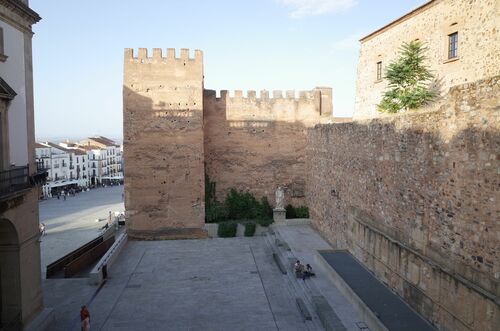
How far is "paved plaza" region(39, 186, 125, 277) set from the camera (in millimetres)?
17922

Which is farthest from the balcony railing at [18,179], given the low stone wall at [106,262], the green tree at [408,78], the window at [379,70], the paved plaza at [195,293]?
the window at [379,70]

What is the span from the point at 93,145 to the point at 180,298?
2269 inches

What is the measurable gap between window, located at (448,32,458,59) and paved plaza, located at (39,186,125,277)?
49.8 feet

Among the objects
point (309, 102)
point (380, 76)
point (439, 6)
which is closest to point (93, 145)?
point (309, 102)

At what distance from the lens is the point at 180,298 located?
11.7 metres

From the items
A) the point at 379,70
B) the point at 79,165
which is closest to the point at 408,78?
the point at 379,70

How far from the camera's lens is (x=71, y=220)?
24.9m

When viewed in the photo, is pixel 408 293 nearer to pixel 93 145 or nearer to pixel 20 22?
pixel 20 22

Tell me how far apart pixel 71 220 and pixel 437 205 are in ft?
72.7

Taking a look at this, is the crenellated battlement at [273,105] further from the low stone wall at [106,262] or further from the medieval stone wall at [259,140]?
the low stone wall at [106,262]

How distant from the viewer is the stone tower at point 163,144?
18484mm

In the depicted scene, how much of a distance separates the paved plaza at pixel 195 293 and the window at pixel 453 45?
7.85 meters

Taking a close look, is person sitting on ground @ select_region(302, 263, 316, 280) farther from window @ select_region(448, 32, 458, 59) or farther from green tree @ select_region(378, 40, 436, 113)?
window @ select_region(448, 32, 458, 59)

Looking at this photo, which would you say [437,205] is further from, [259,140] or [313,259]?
[259,140]
